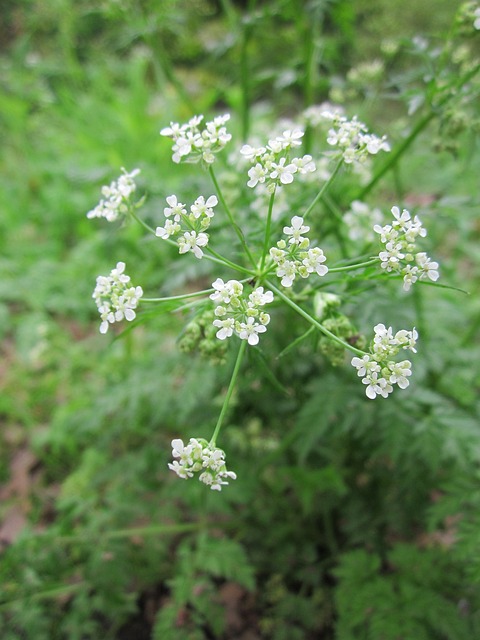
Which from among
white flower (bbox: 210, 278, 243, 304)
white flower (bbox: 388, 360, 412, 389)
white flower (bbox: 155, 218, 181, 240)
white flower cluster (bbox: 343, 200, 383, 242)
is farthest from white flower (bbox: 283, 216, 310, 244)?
white flower cluster (bbox: 343, 200, 383, 242)

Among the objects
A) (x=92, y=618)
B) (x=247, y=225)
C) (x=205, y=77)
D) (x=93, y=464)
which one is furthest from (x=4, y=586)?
(x=205, y=77)

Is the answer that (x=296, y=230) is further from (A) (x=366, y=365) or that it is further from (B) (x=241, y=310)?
(A) (x=366, y=365)

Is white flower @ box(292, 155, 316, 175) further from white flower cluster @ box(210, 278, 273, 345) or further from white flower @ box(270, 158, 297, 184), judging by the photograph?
white flower cluster @ box(210, 278, 273, 345)

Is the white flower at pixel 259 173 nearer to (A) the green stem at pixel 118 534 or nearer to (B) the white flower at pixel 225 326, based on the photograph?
(B) the white flower at pixel 225 326

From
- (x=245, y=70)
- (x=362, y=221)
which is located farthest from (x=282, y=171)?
(x=245, y=70)

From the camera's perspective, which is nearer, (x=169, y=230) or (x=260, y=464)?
(x=169, y=230)

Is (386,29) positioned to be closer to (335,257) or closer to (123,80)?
(123,80)
